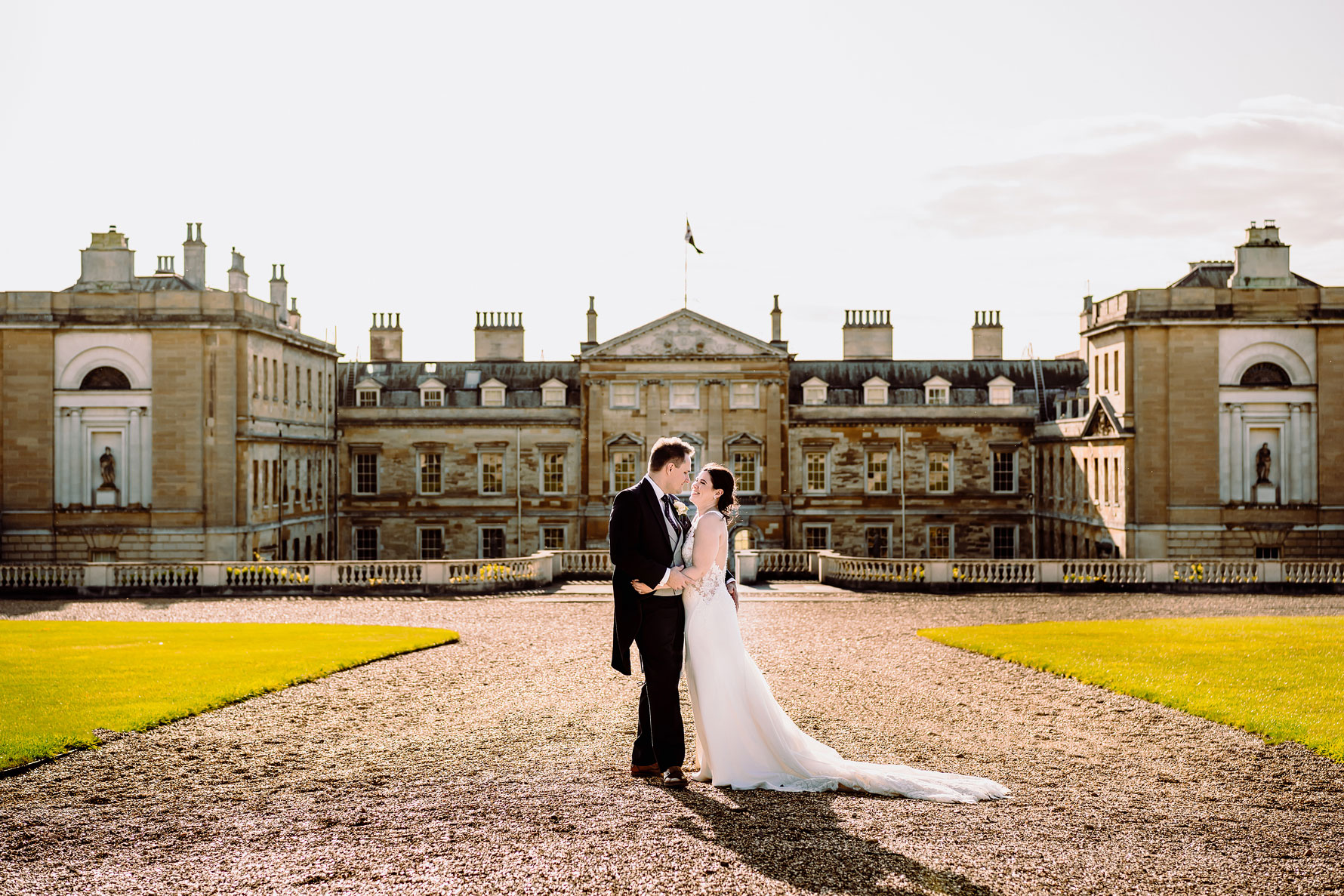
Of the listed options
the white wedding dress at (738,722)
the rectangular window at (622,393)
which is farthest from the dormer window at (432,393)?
the white wedding dress at (738,722)

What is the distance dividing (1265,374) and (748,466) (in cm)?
1927

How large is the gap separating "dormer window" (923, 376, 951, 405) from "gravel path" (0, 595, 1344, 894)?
123 feet

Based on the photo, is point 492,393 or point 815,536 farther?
point 492,393

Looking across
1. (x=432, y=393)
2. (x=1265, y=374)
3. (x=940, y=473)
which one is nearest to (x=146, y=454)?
(x=432, y=393)

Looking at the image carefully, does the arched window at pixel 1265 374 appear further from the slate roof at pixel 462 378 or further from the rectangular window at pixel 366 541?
the rectangular window at pixel 366 541

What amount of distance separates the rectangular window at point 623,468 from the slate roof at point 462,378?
3.10 metres

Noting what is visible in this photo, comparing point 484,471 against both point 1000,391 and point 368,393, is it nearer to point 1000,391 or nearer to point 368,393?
point 368,393

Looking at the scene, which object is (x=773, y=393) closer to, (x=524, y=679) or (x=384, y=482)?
(x=384, y=482)

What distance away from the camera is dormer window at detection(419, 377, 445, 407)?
51781 millimetres

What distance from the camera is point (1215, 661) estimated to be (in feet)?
51.1

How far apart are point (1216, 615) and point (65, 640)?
19046mm

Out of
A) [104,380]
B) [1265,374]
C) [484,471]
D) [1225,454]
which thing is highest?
[104,380]

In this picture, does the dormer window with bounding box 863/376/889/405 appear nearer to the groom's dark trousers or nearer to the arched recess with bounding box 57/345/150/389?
the arched recess with bounding box 57/345/150/389

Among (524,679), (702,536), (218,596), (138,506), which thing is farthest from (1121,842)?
(138,506)
